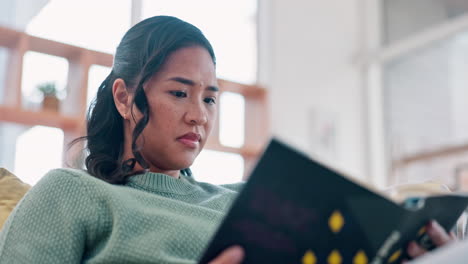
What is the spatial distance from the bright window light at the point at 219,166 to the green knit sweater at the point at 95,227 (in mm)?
2469

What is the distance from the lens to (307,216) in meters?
0.78

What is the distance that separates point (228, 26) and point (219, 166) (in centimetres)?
102

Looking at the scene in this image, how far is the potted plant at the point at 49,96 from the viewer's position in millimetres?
3227

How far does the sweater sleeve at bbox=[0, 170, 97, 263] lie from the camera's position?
1044 millimetres

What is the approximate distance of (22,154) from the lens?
322 cm

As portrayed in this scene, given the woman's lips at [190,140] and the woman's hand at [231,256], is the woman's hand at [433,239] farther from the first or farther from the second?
Result: the woman's lips at [190,140]

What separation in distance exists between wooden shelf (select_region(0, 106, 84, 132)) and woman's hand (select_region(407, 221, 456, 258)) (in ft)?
8.44

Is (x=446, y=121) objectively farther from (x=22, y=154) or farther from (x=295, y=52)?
(x=22, y=154)

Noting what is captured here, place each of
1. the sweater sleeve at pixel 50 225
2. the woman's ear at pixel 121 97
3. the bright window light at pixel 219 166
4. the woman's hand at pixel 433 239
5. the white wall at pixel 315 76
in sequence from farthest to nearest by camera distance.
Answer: the white wall at pixel 315 76 < the bright window light at pixel 219 166 < the woman's ear at pixel 121 97 < the sweater sleeve at pixel 50 225 < the woman's hand at pixel 433 239

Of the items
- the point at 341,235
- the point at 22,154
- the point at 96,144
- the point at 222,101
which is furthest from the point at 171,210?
the point at 222,101

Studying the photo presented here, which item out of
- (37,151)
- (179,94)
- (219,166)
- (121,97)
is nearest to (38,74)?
(37,151)

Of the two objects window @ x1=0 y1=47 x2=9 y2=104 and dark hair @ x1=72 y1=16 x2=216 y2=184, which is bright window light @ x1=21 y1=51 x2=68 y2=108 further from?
dark hair @ x1=72 y1=16 x2=216 y2=184

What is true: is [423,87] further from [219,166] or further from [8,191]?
[8,191]

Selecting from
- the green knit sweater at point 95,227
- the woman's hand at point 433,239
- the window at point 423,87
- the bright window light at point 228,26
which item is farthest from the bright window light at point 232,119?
the woman's hand at point 433,239
